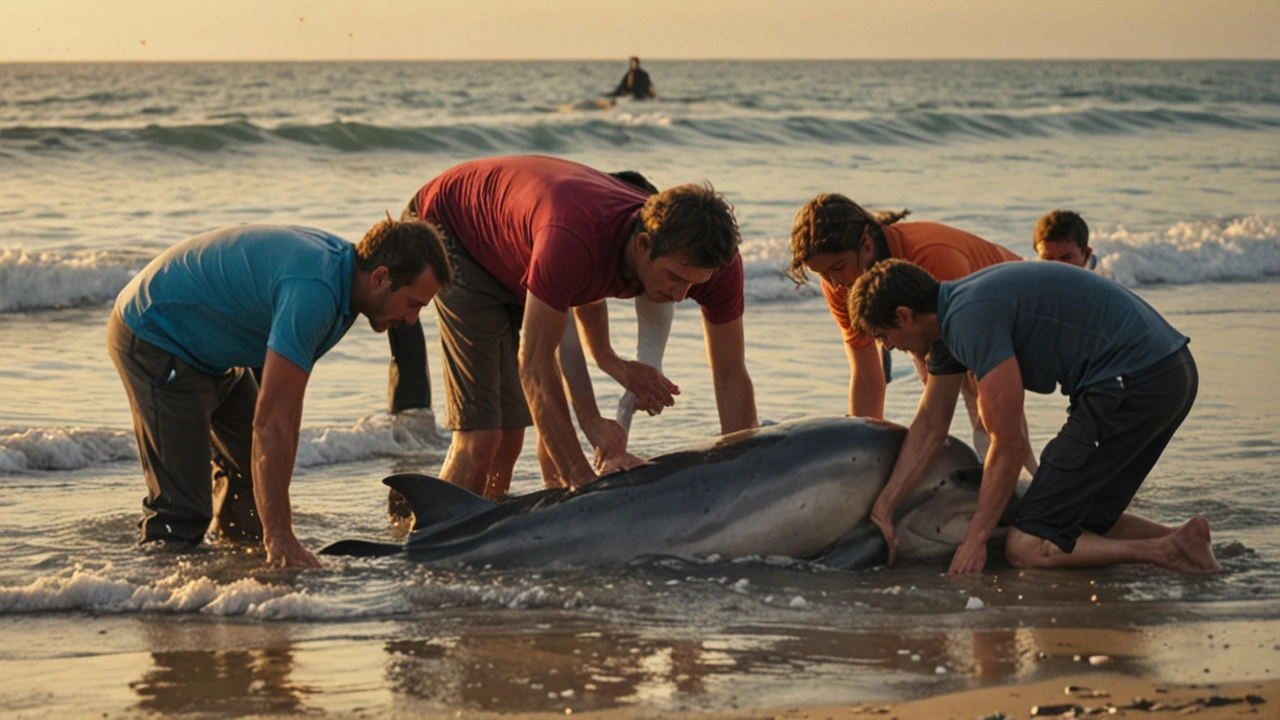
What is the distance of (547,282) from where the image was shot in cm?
562

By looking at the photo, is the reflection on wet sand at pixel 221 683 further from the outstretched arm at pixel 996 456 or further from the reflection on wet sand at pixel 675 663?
the outstretched arm at pixel 996 456

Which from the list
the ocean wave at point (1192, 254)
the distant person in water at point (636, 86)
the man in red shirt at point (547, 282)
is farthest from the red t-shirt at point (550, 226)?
the distant person in water at point (636, 86)

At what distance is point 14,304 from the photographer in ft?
45.8

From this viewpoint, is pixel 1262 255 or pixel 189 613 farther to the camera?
pixel 1262 255

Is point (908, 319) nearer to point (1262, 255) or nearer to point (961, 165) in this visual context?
point (1262, 255)

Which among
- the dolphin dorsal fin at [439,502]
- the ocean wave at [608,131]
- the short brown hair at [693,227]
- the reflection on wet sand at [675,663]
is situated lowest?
the reflection on wet sand at [675,663]

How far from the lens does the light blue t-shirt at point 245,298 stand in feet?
17.5

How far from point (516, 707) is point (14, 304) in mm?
11123

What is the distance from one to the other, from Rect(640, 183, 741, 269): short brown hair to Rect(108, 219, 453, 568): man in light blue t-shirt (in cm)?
80

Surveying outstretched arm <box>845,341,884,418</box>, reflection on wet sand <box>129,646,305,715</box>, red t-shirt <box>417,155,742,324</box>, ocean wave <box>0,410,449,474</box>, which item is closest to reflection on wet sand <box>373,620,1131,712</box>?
reflection on wet sand <box>129,646,305,715</box>

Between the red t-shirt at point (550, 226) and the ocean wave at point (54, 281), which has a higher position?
the red t-shirt at point (550, 226)

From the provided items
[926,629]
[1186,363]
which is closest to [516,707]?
[926,629]

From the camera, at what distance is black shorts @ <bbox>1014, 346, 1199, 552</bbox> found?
19.0ft

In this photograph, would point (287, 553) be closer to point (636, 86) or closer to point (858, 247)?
point (858, 247)
